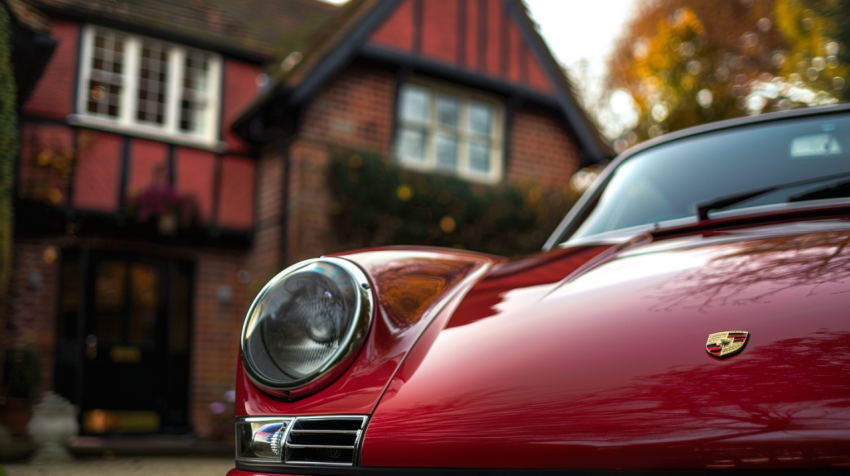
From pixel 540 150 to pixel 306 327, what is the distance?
10.7 meters

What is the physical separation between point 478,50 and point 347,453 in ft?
34.5

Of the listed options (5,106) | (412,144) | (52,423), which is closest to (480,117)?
(412,144)

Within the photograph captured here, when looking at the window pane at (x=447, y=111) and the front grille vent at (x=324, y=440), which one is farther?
the window pane at (x=447, y=111)

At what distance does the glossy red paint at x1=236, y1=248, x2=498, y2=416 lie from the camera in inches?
54.2

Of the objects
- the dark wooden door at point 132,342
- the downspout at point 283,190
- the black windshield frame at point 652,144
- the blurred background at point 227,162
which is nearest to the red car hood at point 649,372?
the black windshield frame at point 652,144

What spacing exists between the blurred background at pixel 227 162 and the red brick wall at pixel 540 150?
0.06 metres

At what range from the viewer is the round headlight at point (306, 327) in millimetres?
1435

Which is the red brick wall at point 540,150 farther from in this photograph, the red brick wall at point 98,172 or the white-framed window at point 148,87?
the red brick wall at point 98,172

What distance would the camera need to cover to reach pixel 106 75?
9508 mm

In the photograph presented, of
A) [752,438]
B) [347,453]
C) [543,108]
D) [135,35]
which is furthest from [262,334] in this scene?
[543,108]

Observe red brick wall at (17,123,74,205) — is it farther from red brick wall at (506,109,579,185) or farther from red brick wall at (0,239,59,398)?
red brick wall at (506,109,579,185)

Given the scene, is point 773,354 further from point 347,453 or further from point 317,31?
point 317,31

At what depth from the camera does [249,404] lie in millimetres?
1491

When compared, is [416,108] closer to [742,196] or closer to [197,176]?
[197,176]
